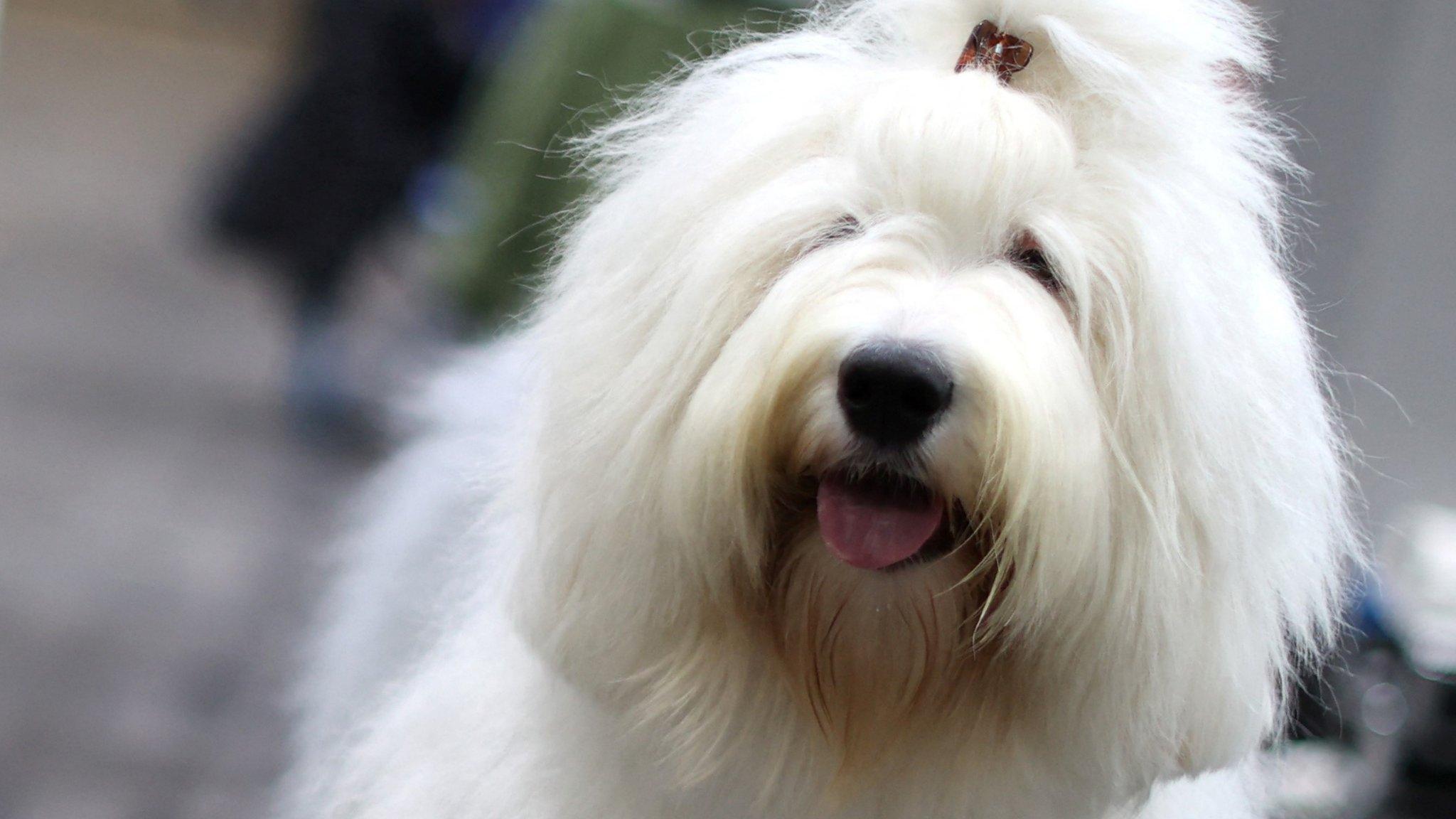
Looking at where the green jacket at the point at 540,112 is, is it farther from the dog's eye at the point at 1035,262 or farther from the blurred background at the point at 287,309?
the dog's eye at the point at 1035,262

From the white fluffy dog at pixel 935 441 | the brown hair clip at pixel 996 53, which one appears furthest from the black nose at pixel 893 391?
the brown hair clip at pixel 996 53

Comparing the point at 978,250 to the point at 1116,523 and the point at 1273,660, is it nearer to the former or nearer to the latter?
the point at 1116,523

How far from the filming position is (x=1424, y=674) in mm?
2439

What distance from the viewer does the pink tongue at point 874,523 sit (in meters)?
1.02

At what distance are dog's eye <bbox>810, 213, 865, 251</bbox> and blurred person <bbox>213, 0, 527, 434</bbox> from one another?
124 centimetres

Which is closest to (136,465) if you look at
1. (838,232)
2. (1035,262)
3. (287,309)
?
(287,309)

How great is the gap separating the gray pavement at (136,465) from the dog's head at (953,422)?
1442 mm

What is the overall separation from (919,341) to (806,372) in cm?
9

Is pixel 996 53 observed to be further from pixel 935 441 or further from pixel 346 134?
pixel 346 134

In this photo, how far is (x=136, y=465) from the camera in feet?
9.09

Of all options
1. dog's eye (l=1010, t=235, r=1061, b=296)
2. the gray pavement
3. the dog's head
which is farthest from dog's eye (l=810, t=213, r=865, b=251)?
the gray pavement

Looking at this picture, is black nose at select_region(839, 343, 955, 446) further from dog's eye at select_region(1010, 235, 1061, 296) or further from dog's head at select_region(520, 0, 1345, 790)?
dog's eye at select_region(1010, 235, 1061, 296)

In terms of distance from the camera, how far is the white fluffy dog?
980 mm

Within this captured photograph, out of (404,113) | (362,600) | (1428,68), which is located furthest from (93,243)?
(1428,68)
